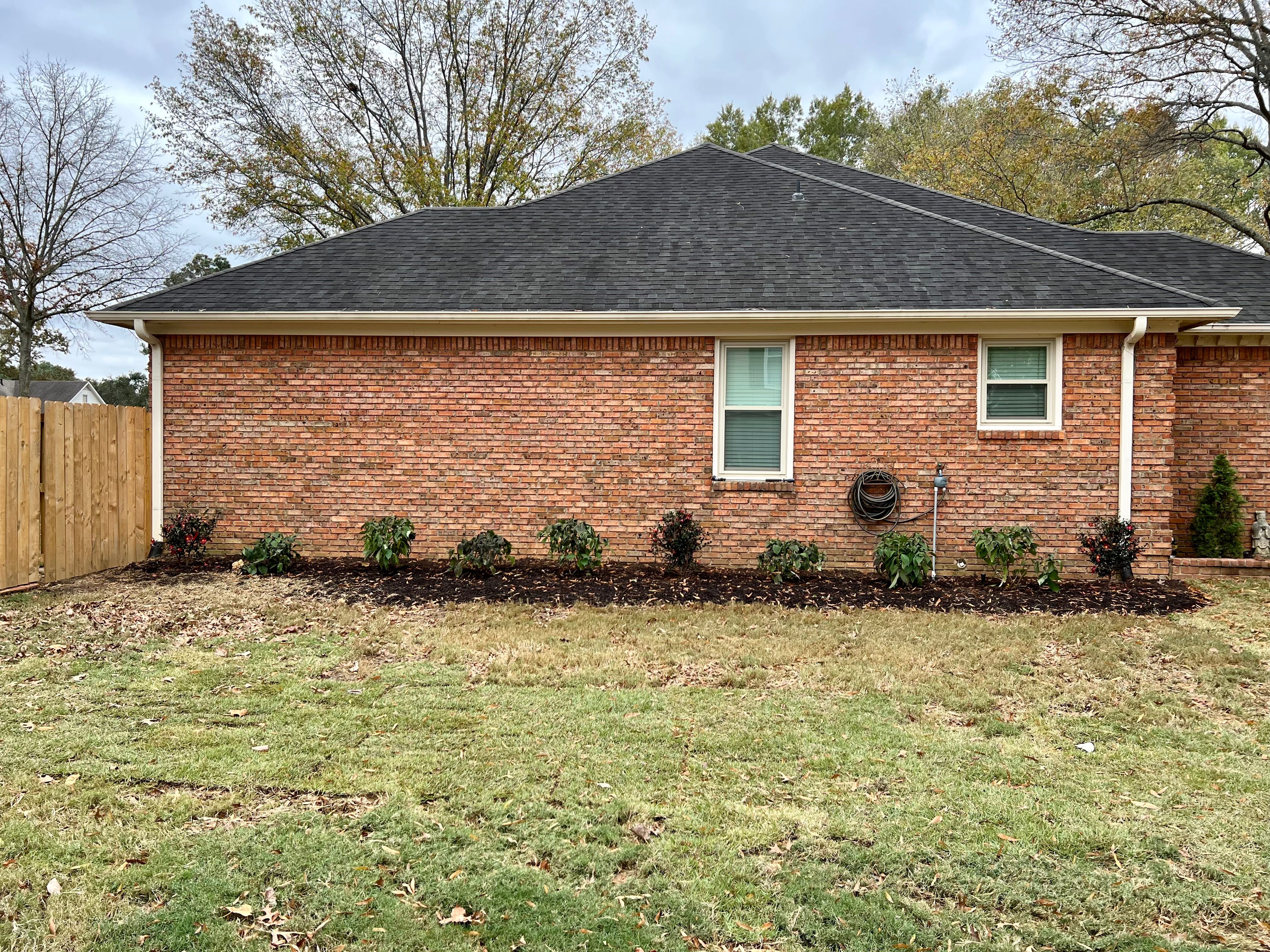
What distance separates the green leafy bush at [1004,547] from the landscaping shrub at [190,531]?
9.00 metres

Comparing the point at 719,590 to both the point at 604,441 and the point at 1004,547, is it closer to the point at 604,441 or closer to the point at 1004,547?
the point at 604,441

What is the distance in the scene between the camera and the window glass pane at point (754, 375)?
886 cm

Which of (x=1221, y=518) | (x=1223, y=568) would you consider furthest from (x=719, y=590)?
(x=1221, y=518)

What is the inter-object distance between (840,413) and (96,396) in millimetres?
50235

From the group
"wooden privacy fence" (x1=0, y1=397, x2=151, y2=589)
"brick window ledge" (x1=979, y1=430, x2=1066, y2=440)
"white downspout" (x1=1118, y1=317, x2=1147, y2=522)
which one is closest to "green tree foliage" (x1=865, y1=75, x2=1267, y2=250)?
"white downspout" (x1=1118, y1=317, x2=1147, y2=522)

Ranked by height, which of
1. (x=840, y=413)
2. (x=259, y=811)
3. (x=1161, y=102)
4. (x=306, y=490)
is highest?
(x=1161, y=102)

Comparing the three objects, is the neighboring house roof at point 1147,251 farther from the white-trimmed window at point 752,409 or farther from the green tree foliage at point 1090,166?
the green tree foliage at point 1090,166

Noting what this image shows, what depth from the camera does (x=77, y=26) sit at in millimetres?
19141

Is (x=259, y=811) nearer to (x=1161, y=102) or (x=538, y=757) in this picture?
(x=538, y=757)

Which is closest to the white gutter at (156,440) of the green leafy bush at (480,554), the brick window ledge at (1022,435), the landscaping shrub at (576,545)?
the green leafy bush at (480,554)

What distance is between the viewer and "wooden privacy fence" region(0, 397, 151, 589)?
7367mm

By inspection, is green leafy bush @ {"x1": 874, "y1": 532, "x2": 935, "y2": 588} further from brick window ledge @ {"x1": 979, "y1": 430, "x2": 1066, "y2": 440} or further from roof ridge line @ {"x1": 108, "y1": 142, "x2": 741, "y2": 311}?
roof ridge line @ {"x1": 108, "y1": 142, "x2": 741, "y2": 311}

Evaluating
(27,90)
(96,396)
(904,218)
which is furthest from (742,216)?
(96,396)

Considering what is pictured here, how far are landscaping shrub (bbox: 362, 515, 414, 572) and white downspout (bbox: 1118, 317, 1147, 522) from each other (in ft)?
26.6
